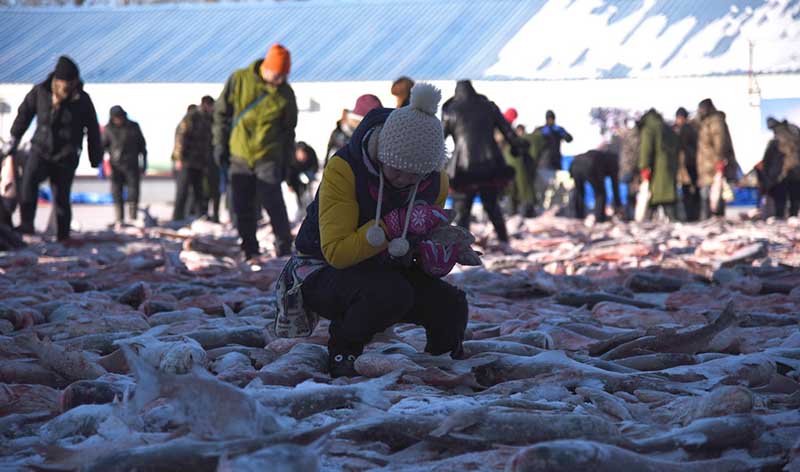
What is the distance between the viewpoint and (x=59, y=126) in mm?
10609

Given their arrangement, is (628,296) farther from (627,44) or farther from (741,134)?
(627,44)

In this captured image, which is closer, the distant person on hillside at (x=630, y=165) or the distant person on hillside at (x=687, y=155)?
the distant person on hillside at (x=687, y=155)

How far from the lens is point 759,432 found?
3139 millimetres

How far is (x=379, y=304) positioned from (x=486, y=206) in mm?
7084

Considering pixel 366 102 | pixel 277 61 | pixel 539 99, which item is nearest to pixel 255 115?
pixel 277 61

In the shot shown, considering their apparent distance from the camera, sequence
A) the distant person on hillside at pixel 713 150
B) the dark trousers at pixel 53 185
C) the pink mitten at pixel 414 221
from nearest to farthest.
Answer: the pink mitten at pixel 414 221, the dark trousers at pixel 53 185, the distant person on hillside at pixel 713 150

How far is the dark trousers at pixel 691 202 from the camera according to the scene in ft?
60.8

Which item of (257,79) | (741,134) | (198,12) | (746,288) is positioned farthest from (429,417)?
(198,12)

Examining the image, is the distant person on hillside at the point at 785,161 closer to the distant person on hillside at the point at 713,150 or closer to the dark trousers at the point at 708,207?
the distant person on hillside at the point at 713,150

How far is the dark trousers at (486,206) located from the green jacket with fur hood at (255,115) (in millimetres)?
2309

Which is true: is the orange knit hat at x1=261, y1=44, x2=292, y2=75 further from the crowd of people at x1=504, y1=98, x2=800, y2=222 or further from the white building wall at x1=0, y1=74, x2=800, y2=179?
the white building wall at x1=0, y1=74, x2=800, y2=179

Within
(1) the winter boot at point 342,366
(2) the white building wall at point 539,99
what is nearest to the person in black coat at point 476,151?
(1) the winter boot at point 342,366

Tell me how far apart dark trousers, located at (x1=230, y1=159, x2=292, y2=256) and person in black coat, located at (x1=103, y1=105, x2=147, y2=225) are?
24.5 ft

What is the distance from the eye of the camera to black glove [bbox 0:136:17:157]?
11754 mm
